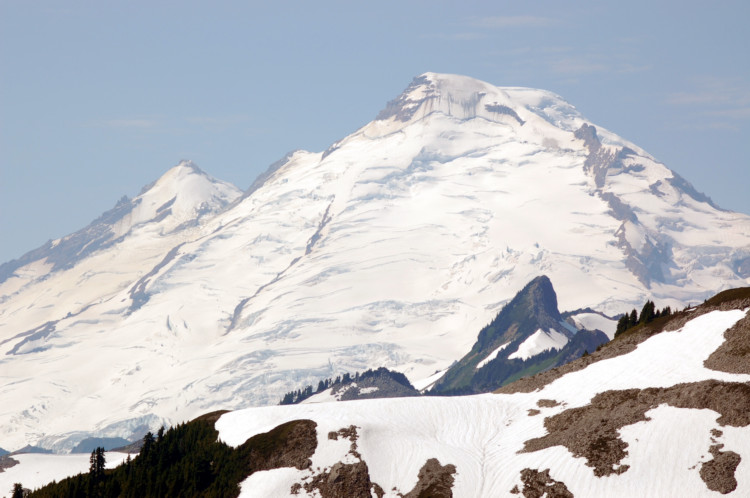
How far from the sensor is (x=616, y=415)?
18412 centimetres

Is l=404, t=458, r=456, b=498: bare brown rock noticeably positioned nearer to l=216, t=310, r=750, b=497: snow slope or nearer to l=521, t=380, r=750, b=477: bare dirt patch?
l=216, t=310, r=750, b=497: snow slope

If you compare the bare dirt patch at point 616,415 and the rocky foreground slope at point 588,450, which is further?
the bare dirt patch at point 616,415

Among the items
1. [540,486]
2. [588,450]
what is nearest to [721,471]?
[588,450]

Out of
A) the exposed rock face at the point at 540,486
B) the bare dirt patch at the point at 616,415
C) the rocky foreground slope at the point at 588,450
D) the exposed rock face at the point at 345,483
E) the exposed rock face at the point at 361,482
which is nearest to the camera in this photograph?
the rocky foreground slope at the point at 588,450

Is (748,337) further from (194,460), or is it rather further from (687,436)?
(194,460)

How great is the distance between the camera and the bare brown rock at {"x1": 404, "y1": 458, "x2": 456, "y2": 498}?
583ft

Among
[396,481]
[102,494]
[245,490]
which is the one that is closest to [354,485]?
[396,481]

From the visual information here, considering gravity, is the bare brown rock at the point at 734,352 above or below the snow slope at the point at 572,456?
above

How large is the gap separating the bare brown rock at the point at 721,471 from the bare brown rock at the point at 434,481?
136ft

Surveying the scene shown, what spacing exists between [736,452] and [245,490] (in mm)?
81474

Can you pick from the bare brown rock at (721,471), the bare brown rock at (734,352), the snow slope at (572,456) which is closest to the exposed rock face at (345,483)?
the snow slope at (572,456)

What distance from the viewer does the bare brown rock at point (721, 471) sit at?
155375 mm

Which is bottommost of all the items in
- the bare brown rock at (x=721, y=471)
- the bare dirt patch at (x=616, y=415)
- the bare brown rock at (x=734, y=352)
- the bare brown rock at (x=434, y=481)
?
the bare brown rock at (x=721, y=471)

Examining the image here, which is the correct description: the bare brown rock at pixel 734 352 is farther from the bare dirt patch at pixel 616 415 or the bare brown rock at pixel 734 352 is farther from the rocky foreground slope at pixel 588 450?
the bare dirt patch at pixel 616 415
